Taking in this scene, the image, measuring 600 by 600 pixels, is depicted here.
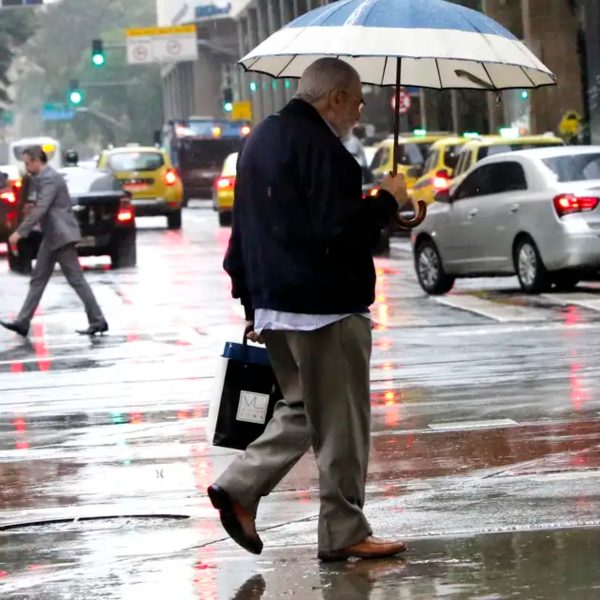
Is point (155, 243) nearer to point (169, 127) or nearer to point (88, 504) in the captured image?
point (88, 504)

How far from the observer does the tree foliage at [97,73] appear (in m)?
149

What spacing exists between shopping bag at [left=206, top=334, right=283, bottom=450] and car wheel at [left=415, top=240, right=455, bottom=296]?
1469 centimetres

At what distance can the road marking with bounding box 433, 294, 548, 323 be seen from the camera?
17.6 meters

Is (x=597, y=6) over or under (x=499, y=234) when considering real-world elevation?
over

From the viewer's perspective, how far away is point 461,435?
1020 cm

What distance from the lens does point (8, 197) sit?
110 feet

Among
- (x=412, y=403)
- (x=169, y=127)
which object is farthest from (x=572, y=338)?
(x=169, y=127)

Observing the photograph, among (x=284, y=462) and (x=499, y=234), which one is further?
(x=499, y=234)

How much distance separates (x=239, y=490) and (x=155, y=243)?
29.8 metres

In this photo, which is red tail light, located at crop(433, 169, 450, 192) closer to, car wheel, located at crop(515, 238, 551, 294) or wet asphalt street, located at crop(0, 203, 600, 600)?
car wheel, located at crop(515, 238, 551, 294)

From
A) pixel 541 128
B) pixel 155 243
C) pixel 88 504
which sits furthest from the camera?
pixel 541 128

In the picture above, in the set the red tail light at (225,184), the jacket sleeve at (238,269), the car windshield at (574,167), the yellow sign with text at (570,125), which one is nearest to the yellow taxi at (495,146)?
the car windshield at (574,167)

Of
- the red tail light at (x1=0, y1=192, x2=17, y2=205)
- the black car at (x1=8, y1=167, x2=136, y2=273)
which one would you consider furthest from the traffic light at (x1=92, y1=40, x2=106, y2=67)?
the black car at (x1=8, y1=167, x2=136, y2=273)

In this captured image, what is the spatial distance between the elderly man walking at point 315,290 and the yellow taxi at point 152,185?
35646 mm
